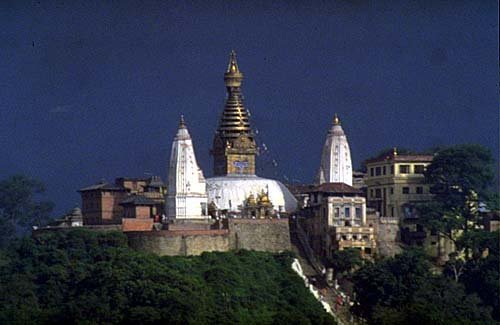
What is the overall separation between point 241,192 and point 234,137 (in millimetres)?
2207

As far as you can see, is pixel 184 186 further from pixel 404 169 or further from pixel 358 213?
pixel 404 169

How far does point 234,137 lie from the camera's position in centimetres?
6781

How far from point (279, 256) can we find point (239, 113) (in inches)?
236

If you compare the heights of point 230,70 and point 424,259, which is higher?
point 230,70

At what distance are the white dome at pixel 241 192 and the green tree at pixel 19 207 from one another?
484 cm

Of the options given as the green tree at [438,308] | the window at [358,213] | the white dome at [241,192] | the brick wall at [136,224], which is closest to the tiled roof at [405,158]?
the white dome at [241,192]

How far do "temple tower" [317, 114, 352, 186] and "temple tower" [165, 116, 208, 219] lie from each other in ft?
9.14

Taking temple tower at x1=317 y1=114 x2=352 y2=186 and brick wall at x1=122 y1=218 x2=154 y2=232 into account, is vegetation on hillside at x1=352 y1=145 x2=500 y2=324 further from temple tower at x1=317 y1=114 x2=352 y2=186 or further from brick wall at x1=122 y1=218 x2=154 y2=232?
brick wall at x1=122 y1=218 x2=154 y2=232

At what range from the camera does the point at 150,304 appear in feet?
193

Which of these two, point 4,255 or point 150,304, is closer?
point 150,304

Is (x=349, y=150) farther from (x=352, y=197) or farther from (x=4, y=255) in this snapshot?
(x=4, y=255)

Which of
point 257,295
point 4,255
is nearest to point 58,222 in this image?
point 4,255

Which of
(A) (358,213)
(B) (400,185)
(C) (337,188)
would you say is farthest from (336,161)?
(A) (358,213)

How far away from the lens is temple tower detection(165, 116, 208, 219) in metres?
64.1
